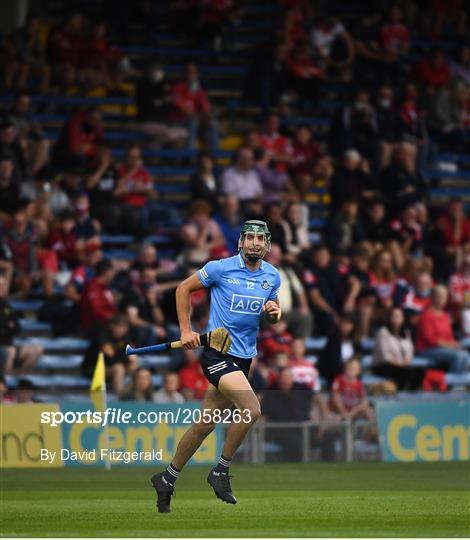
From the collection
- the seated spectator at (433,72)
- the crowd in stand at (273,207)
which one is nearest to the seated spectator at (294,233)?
the crowd in stand at (273,207)

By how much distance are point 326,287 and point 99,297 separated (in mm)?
3637

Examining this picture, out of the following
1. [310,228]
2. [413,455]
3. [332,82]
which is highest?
[332,82]

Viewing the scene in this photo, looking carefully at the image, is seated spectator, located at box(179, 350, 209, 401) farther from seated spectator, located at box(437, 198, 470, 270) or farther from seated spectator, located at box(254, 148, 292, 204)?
seated spectator, located at box(437, 198, 470, 270)

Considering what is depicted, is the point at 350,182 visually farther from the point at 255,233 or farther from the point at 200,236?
the point at 255,233

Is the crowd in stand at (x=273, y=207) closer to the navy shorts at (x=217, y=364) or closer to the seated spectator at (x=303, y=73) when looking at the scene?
the seated spectator at (x=303, y=73)

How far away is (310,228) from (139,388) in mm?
7441

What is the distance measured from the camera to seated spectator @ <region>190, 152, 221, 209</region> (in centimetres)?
2384

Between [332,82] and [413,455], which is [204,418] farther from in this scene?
[332,82]

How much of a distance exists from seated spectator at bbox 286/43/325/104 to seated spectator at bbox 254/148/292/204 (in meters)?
2.42

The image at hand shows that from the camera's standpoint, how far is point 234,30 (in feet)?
91.7

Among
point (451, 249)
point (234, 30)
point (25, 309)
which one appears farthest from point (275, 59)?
point (25, 309)

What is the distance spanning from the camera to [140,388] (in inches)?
762

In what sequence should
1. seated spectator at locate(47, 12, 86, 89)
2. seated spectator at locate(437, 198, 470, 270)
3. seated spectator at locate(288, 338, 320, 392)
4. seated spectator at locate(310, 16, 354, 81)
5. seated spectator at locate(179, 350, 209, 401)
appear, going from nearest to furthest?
1. seated spectator at locate(179, 350, 209, 401)
2. seated spectator at locate(288, 338, 320, 392)
3. seated spectator at locate(47, 12, 86, 89)
4. seated spectator at locate(437, 198, 470, 270)
5. seated spectator at locate(310, 16, 354, 81)

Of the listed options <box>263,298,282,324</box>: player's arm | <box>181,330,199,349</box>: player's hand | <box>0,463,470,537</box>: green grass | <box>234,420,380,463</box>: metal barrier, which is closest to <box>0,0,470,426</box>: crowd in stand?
<box>234,420,380,463</box>: metal barrier
